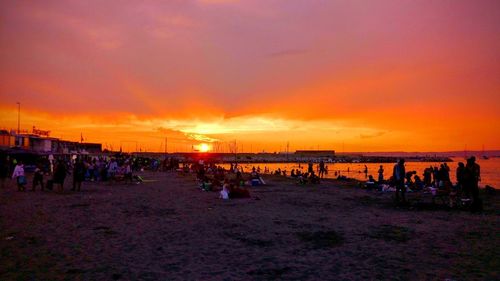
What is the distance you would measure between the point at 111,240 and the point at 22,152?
4120 centimetres

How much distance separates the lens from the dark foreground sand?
7250mm

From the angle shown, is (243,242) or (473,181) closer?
A: (243,242)

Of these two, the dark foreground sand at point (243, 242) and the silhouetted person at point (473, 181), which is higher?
the silhouetted person at point (473, 181)

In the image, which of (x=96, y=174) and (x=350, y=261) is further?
(x=96, y=174)

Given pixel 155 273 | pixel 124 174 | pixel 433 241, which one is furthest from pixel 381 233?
pixel 124 174

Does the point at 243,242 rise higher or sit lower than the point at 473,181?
lower

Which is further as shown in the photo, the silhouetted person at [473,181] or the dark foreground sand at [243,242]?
the silhouetted person at [473,181]

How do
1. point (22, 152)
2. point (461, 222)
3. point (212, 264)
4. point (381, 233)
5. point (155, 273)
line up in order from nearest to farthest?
point (155, 273)
point (212, 264)
point (381, 233)
point (461, 222)
point (22, 152)

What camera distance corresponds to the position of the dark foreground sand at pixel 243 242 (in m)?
7.25

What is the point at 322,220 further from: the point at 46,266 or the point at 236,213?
the point at 46,266

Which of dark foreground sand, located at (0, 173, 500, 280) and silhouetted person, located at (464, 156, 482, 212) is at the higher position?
silhouetted person, located at (464, 156, 482, 212)

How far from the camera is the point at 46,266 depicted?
293 inches

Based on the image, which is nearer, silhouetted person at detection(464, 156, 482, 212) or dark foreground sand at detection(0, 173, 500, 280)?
dark foreground sand at detection(0, 173, 500, 280)

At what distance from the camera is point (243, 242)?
984cm
